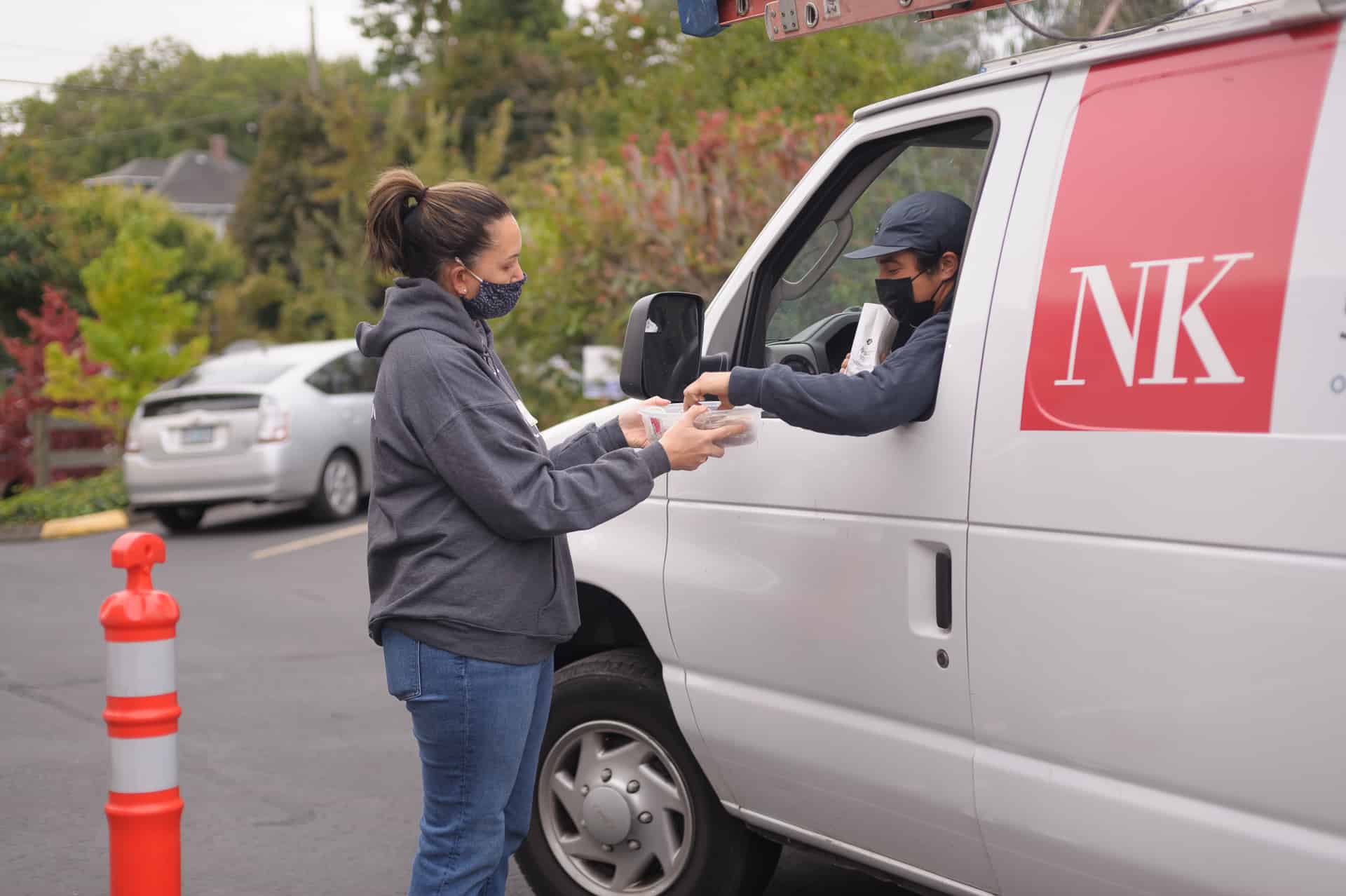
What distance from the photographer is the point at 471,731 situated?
9.60 feet

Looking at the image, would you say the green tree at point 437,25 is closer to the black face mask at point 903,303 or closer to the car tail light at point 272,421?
the car tail light at point 272,421

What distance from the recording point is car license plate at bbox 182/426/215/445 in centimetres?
1294

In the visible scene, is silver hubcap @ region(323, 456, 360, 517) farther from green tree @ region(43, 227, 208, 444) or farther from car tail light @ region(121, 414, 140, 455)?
green tree @ region(43, 227, 208, 444)

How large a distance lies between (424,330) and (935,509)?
1.08 m

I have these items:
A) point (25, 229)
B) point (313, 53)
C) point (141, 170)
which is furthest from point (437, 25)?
point (141, 170)

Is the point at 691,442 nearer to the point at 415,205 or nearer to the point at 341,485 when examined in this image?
the point at 415,205

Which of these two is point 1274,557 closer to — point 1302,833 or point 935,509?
point 1302,833

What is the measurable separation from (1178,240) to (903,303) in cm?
88

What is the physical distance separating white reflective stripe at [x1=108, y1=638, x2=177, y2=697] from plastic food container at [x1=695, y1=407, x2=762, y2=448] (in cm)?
127

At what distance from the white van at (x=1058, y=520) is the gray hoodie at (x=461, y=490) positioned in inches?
18.0

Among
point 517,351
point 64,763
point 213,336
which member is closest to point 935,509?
point 64,763

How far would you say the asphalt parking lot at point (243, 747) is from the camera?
4.73 metres

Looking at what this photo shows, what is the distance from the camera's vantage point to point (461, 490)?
2.82 metres

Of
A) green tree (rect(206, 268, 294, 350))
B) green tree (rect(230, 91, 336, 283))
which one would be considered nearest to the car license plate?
green tree (rect(206, 268, 294, 350))
